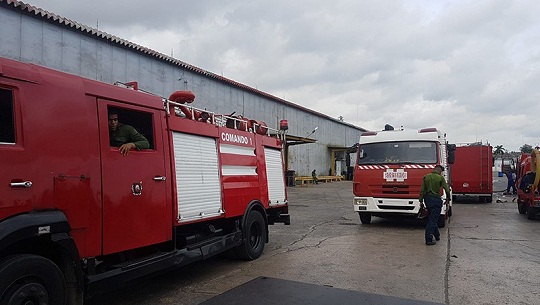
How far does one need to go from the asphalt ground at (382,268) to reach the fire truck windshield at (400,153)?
1.86 meters

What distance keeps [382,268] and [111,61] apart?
11903mm

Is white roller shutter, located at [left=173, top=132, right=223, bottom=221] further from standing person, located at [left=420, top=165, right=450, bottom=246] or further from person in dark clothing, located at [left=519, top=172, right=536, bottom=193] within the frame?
person in dark clothing, located at [left=519, top=172, right=536, bottom=193]

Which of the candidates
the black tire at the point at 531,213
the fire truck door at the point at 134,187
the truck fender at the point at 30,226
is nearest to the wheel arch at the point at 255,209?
the fire truck door at the point at 134,187

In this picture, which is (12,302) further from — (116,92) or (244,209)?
(244,209)

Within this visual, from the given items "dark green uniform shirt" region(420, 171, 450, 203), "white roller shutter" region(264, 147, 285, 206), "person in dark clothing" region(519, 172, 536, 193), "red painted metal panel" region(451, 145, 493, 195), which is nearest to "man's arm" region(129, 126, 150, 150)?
"white roller shutter" region(264, 147, 285, 206)

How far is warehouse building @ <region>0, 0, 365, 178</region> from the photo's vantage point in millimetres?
11539

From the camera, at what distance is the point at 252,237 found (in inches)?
303

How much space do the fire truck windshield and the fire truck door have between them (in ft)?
25.0

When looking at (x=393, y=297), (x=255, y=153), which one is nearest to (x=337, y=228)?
(x=255, y=153)

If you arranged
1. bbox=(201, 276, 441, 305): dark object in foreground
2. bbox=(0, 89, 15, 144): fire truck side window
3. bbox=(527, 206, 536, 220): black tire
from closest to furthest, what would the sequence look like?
bbox=(0, 89, 15, 144): fire truck side window
bbox=(201, 276, 441, 305): dark object in foreground
bbox=(527, 206, 536, 220): black tire

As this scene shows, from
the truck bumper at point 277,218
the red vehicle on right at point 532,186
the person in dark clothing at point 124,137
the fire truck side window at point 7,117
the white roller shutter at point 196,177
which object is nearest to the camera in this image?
the fire truck side window at point 7,117

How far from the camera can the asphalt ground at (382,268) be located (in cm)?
547

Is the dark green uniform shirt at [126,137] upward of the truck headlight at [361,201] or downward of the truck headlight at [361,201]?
upward

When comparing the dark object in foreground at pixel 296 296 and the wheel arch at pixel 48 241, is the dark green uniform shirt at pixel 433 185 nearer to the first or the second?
the dark object in foreground at pixel 296 296
